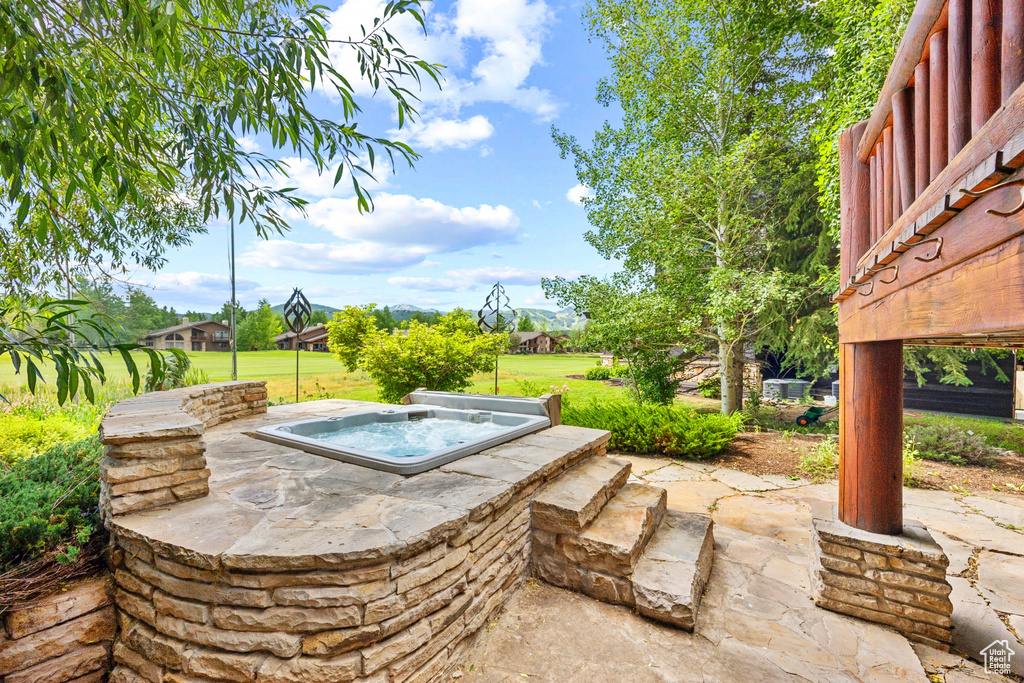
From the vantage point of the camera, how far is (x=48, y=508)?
2.01m

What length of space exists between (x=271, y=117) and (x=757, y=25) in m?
7.09

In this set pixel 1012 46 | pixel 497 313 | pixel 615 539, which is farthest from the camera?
pixel 497 313

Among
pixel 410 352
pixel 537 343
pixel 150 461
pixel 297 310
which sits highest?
pixel 297 310

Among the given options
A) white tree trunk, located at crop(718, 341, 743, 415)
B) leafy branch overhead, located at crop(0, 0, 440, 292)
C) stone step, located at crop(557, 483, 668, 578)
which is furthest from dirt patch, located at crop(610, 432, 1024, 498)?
leafy branch overhead, located at crop(0, 0, 440, 292)

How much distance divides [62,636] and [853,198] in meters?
4.03

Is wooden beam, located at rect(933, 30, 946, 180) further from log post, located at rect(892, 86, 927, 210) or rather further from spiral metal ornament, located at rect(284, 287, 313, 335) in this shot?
spiral metal ornament, located at rect(284, 287, 313, 335)

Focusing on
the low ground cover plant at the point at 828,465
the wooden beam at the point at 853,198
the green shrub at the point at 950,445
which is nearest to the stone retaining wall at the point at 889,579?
the wooden beam at the point at 853,198

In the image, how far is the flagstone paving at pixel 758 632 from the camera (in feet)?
5.89

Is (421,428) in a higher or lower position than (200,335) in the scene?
lower

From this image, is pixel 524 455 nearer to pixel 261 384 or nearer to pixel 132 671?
pixel 132 671

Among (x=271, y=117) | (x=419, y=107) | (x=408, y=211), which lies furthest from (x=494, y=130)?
(x=271, y=117)

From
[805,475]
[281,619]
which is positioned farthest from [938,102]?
[805,475]

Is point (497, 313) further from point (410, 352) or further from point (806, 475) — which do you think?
point (806, 475)

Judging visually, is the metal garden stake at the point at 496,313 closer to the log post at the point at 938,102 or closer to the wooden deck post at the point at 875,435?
the wooden deck post at the point at 875,435
